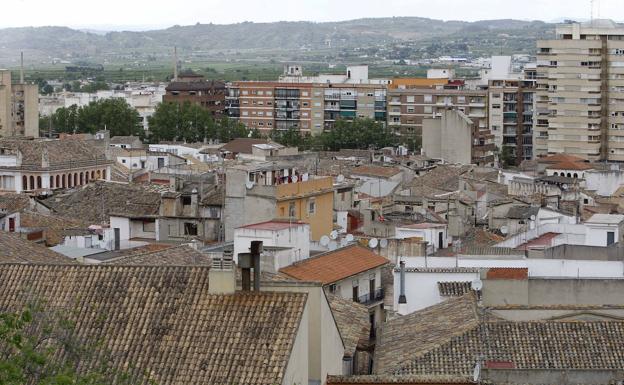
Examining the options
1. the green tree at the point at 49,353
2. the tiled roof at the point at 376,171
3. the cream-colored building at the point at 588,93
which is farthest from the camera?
the cream-colored building at the point at 588,93

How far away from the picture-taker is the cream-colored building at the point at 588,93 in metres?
94.9

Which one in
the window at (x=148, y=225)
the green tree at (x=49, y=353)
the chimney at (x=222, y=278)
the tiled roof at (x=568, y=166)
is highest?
the chimney at (x=222, y=278)

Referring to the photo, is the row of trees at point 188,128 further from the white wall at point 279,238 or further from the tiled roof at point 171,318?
the tiled roof at point 171,318

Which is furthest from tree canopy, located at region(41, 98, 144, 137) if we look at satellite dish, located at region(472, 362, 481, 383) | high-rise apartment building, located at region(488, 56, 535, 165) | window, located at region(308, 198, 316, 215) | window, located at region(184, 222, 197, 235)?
satellite dish, located at region(472, 362, 481, 383)

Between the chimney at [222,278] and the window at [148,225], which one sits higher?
the chimney at [222,278]

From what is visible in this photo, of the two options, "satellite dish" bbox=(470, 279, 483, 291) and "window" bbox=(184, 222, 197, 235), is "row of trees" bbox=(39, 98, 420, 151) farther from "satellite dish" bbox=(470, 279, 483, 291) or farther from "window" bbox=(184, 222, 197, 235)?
"satellite dish" bbox=(470, 279, 483, 291)

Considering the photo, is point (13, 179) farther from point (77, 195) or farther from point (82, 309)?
point (82, 309)

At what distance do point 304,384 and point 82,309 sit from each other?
283cm

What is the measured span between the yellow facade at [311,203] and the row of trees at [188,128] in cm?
5696

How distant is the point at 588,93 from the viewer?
9531 cm

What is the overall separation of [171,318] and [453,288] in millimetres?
11153

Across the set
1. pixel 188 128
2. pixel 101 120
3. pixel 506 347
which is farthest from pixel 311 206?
pixel 101 120

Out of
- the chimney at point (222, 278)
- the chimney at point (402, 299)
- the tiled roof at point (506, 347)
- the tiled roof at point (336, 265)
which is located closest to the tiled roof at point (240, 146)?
the tiled roof at point (336, 265)

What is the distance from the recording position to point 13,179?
55344mm
